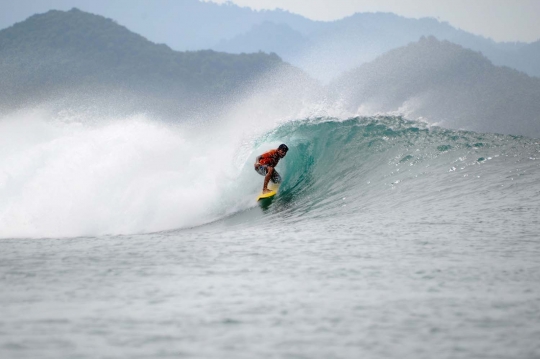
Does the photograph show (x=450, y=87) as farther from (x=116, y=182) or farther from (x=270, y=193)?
(x=116, y=182)

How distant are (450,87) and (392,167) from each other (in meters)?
101

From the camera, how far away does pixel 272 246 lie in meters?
6.96

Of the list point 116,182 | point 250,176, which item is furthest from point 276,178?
point 116,182

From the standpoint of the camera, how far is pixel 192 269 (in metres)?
5.86

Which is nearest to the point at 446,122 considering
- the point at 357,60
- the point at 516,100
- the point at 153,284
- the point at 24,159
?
the point at 516,100

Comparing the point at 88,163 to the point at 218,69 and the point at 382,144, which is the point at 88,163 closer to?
the point at 382,144

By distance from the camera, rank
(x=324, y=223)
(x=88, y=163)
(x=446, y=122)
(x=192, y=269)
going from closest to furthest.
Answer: (x=192, y=269)
(x=324, y=223)
(x=88, y=163)
(x=446, y=122)

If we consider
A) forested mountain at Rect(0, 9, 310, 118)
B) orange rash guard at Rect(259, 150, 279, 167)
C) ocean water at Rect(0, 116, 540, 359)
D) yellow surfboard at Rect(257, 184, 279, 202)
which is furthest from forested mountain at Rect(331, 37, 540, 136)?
orange rash guard at Rect(259, 150, 279, 167)

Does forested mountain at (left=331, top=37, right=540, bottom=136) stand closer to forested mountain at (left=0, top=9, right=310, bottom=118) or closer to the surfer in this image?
forested mountain at (left=0, top=9, right=310, bottom=118)

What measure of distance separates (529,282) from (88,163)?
9.74 m

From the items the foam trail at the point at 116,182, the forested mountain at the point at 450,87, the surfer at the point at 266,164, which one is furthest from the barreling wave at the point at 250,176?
the forested mountain at the point at 450,87

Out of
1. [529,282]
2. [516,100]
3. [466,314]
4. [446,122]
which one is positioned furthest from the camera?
[516,100]

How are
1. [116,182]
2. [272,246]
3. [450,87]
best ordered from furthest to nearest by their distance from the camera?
[450,87]
[116,182]
[272,246]

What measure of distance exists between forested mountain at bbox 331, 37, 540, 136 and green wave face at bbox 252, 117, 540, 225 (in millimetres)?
70076
